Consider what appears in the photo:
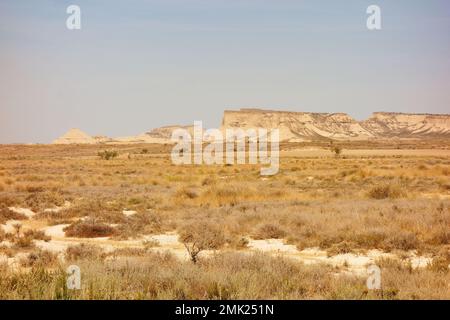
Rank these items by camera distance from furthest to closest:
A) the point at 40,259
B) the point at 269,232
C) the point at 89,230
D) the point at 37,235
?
the point at 89,230 < the point at 269,232 < the point at 37,235 < the point at 40,259

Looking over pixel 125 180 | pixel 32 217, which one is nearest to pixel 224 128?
pixel 125 180

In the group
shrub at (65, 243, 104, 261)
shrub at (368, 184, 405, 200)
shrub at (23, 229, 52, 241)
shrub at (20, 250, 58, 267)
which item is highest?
shrub at (20, 250, 58, 267)

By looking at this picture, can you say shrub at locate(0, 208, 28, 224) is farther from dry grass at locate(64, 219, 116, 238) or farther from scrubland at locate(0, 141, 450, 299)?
dry grass at locate(64, 219, 116, 238)

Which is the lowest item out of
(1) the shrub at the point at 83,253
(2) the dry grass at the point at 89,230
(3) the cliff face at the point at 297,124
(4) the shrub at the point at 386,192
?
(3) the cliff face at the point at 297,124

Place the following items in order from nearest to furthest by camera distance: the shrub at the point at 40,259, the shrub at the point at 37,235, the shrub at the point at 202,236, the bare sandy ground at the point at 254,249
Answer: the shrub at the point at 40,259 → the bare sandy ground at the point at 254,249 → the shrub at the point at 202,236 → the shrub at the point at 37,235

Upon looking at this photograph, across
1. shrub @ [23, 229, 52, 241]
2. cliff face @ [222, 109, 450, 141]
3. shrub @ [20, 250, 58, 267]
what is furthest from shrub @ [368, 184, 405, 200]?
cliff face @ [222, 109, 450, 141]

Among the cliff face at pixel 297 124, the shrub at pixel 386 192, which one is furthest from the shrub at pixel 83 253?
the cliff face at pixel 297 124

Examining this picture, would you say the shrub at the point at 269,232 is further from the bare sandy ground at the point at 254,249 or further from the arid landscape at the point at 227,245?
the bare sandy ground at the point at 254,249

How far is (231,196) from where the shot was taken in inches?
713

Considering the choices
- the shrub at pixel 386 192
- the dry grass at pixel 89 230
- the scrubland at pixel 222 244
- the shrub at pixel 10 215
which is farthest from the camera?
the shrub at pixel 386 192

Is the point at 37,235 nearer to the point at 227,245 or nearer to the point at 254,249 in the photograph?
the point at 227,245

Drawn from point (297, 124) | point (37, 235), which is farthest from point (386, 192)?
point (297, 124)
